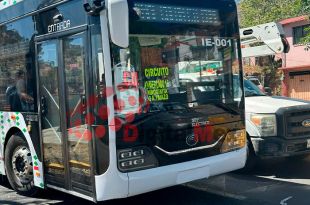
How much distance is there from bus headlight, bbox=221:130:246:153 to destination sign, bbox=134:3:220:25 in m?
1.60

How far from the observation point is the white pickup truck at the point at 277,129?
7.62 m

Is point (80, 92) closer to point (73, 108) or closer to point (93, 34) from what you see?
point (73, 108)

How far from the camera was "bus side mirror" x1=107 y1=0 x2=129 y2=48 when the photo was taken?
4.74 meters

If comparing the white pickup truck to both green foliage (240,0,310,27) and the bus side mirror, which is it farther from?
green foliage (240,0,310,27)

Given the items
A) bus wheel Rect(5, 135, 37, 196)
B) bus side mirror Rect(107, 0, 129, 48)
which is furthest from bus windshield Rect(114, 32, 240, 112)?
bus wheel Rect(5, 135, 37, 196)

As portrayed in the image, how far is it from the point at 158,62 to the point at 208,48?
0.91 m

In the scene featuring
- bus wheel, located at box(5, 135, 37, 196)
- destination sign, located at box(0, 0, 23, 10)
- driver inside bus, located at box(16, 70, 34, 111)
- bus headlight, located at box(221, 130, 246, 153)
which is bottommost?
bus wheel, located at box(5, 135, 37, 196)

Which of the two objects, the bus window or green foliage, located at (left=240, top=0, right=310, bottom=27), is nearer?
the bus window

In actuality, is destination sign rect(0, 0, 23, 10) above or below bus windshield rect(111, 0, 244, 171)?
above

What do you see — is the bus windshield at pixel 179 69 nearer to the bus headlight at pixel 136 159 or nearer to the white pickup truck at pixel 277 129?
the bus headlight at pixel 136 159

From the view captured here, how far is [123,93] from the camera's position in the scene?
5121 mm

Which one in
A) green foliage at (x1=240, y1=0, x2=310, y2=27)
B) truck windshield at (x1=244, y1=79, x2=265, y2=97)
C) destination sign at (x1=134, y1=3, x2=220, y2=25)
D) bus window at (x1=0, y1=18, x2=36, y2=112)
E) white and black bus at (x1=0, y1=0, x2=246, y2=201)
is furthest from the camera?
green foliage at (x1=240, y1=0, x2=310, y2=27)

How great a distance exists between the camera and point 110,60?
498 cm

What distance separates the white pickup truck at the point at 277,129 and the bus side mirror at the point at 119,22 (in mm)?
3798
